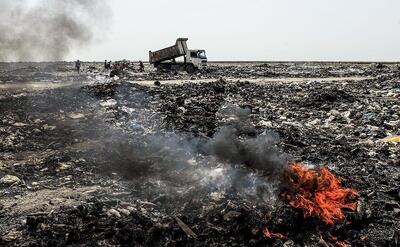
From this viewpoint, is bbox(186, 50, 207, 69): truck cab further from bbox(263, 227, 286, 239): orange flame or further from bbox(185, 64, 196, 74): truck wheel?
bbox(263, 227, 286, 239): orange flame

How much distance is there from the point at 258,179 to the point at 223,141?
2.14m

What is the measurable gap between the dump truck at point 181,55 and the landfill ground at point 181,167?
14718mm

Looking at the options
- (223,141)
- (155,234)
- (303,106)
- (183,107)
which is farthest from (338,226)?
(303,106)

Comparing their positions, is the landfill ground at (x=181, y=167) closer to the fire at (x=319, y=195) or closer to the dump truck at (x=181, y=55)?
the fire at (x=319, y=195)

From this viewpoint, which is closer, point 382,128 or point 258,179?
point 258,179

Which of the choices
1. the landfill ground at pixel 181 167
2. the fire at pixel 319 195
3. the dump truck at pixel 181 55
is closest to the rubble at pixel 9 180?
the landfill ground at pixel 181 167

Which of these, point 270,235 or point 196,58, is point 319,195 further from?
point 196,58

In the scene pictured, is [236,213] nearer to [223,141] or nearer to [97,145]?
[223,141]

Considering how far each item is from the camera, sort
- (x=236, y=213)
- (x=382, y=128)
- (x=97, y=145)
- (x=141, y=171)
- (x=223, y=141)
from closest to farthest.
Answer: (x=236, y=213) → (x=141, y=171) → (x=223, y=141) → (x=97, y=145) → (x=382, y=128)

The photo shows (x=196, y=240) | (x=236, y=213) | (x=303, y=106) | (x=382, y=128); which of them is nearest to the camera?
(x=196, y=240)

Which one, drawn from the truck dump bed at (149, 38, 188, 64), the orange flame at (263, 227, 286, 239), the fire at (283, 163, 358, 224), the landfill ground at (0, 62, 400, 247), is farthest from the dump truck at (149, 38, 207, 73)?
the orange flame at (263, 227, 286, 239)

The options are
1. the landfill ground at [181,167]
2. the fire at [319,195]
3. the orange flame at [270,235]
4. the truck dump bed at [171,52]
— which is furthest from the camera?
the truck dump bed at [171,52]

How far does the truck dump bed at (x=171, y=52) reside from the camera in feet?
96.3

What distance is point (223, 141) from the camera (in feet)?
27.5
